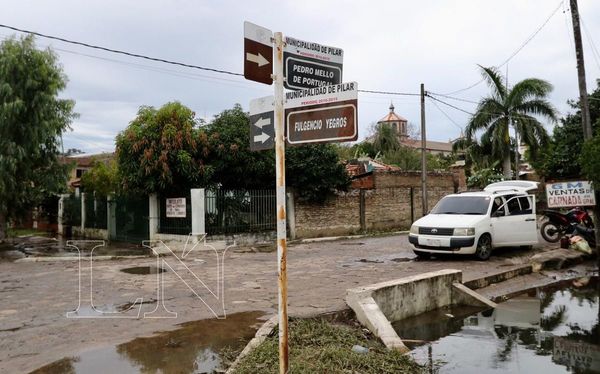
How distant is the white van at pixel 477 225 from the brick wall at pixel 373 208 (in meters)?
7.67

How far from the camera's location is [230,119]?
61.3ft

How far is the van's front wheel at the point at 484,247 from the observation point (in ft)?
40.1

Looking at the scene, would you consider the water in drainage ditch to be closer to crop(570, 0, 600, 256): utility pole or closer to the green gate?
crop(570, 0, 600, 256): utility pole

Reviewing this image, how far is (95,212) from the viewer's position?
2356 cm

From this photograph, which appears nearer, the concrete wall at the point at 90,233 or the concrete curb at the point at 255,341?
the concrete curb at the point at 255,341

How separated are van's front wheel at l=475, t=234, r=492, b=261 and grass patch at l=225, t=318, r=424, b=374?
737 centimetres

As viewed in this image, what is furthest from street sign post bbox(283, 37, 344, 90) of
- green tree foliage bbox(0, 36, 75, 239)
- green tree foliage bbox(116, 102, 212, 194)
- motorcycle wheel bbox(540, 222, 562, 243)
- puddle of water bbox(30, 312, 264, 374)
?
green tree foliage bbox(0, 36, 75, 239)

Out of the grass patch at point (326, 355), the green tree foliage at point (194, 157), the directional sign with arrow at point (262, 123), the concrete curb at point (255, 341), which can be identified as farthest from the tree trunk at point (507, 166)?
the directional sign with arrow at point (262, 123)

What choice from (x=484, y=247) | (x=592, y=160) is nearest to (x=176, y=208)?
(x=484, y=247)

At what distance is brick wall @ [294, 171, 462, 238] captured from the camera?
20406mm

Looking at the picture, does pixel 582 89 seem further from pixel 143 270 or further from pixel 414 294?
pixel 143 270

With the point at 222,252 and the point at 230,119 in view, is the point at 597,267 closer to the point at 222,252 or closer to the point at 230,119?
the point at 222,252

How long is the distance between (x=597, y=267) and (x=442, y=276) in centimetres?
659

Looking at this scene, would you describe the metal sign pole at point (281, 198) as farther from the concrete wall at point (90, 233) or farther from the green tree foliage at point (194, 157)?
the concrete wall at point (90, 233)
